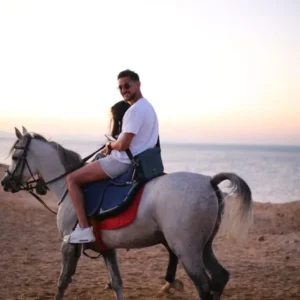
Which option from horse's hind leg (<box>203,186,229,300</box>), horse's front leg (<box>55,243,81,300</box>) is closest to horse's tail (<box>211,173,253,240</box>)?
horse's hind leg (<box>203,186,229,300</box>)

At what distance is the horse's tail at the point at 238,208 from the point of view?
15.8ft

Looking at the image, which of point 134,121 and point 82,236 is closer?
point 134,121

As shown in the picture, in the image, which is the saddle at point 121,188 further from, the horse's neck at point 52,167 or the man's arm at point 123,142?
the horse's neck at point 52,167

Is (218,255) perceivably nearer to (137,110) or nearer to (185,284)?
(185,284)

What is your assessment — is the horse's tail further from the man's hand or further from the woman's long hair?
the woman's long hair

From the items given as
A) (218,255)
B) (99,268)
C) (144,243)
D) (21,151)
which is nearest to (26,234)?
(99,268)

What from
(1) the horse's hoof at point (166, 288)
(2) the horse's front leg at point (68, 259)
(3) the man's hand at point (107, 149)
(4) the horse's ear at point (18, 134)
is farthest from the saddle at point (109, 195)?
(1) the horse's hoof at point (166, 288)

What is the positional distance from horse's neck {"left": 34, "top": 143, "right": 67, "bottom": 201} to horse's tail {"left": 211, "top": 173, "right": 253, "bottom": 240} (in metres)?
2.00

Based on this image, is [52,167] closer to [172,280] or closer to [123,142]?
[123,142]

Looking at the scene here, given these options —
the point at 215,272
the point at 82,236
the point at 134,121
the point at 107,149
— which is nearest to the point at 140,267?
the point at 215,272

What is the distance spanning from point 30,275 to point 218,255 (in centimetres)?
387

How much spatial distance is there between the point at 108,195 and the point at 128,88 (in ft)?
4.05

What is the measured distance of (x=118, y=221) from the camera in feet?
16.6

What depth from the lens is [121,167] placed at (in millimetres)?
5195
